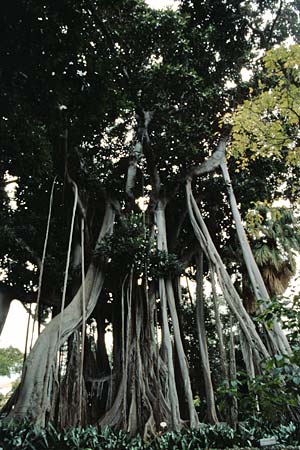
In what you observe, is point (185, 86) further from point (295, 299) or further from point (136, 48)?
point (295, 299)

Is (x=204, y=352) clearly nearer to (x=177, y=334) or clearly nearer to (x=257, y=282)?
(x=177, y=334)

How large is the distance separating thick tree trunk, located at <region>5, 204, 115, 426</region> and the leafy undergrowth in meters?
0.28

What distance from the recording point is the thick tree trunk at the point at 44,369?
3.57 m

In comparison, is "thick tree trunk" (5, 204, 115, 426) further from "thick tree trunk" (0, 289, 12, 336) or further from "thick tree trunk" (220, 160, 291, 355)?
"thick tree trunk" (220, 160, 291, 355)

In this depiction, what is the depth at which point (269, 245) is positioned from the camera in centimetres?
613

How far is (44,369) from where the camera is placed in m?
3.95

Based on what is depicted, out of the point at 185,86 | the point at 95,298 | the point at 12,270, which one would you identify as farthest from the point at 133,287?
the point at 185,86

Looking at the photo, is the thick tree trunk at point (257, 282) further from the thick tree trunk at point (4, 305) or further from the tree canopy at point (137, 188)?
the thick tree trunk at point (4, 305)

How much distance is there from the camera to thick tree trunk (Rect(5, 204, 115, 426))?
3.57 meters

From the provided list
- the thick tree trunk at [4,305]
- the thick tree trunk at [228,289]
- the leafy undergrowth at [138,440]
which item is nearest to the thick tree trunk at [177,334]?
the thick tree trunk at [228,289]

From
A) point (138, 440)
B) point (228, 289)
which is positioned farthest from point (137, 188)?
point (138, 440)

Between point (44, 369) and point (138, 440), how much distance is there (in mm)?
1433

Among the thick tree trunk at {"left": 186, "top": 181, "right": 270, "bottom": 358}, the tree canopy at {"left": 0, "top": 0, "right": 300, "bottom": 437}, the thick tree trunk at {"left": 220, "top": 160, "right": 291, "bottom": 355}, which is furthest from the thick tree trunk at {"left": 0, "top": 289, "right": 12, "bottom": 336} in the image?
the thick tree trunk at {"left": 220, "top": 160, "right": 291, "bottom": 355}

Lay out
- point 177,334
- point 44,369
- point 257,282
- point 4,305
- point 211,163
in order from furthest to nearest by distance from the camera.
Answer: point 211,163, point 4,305, point 177,334, point 257,282, point 44,369
